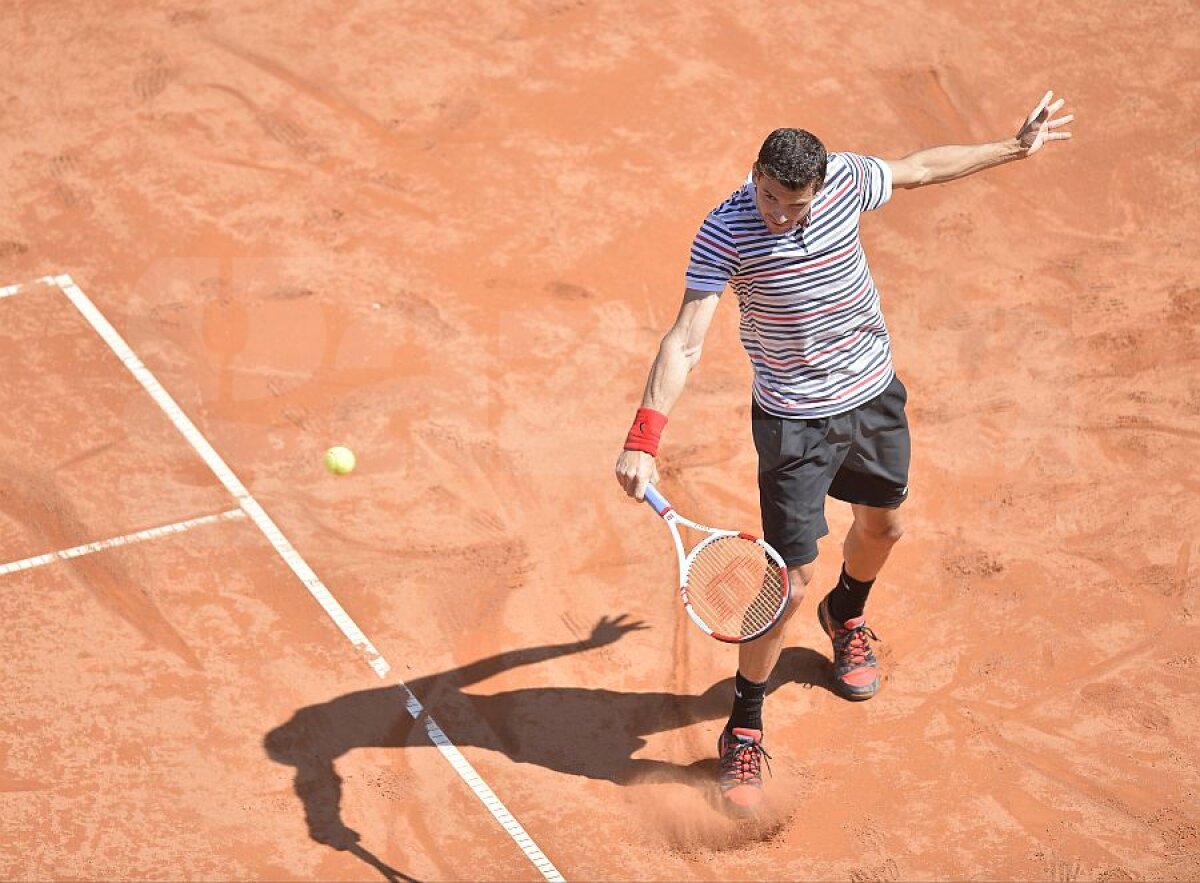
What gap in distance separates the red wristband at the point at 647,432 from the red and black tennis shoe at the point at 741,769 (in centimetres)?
155

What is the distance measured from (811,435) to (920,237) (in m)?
4.19

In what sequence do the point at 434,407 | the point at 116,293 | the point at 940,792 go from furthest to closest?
the point at 116,293 → the point at 434,407 → the point at 940,792

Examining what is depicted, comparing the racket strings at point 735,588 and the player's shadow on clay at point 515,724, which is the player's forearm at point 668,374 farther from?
the player's shadow on clay at point 515,724

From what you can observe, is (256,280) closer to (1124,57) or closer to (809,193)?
(809,193)

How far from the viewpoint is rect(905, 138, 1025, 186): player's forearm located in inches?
260

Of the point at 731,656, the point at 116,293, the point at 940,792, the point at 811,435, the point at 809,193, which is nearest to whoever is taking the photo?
the point at 809,193

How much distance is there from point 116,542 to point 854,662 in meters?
3.54

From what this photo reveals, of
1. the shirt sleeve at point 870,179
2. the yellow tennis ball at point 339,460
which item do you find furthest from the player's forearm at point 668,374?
the yellow tennis ball at point 339,460

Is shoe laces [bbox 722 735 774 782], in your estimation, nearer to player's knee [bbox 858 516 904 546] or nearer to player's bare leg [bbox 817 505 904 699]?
player's bare leg [bbox 817 505 904 699]

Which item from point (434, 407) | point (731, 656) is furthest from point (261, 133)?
point (731, 656)

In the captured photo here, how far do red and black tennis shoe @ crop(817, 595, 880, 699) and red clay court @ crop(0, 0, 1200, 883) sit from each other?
4.4 inches

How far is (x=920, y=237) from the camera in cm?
1030

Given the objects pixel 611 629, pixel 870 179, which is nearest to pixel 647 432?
pixel 870 179

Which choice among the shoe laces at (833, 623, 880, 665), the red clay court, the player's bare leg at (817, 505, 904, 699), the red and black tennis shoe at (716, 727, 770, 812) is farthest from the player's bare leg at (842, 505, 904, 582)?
the red and black tennis shoe at (716, 727, 770, 812)
